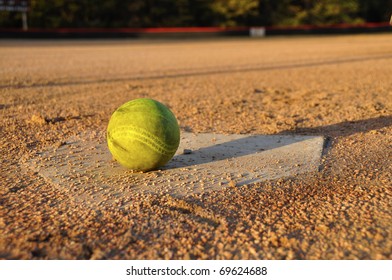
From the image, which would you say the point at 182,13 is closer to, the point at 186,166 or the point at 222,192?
the point at 186,166

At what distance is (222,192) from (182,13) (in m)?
34.5

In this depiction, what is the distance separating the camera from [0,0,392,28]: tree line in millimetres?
33812

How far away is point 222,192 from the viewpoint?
369 cm

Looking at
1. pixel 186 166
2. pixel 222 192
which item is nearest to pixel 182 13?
pixel 186 166

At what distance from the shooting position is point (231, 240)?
291cm

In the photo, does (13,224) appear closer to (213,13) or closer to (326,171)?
(326,171)

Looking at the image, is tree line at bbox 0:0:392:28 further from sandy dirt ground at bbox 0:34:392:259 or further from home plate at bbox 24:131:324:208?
home plate at bbox 24:131:324:208

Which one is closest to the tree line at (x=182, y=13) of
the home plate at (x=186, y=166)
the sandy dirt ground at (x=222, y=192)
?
the sandy dirt ground at (x=222, y=192)

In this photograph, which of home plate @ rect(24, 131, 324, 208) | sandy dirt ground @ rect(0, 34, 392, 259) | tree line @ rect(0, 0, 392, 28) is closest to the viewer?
sandy dirt ground @ rect(0, 34, 392, 259)

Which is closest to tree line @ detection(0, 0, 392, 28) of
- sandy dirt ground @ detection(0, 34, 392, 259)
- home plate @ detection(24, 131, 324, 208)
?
sandy dirt ground @ detection(0, 34, 392, 259)

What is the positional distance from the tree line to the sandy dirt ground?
26709 millimetres

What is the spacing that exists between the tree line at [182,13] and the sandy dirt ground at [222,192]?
1052 inches

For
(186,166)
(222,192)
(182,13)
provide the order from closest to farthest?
(222,192), (186,166), (182,13)

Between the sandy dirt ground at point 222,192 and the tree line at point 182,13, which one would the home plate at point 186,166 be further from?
the tree line at point 182,13
